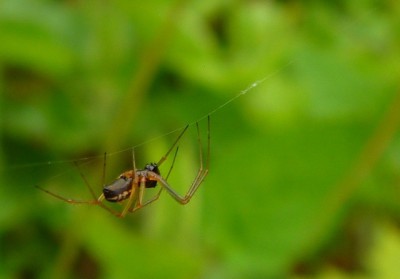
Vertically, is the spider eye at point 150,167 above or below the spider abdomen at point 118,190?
above

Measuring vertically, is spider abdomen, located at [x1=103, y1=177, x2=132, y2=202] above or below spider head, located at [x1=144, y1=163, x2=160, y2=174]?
below

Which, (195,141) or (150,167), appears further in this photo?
(195,141)

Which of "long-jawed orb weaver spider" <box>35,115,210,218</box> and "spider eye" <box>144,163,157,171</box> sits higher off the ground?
"spider eye" <box>144,163,157,171</box>

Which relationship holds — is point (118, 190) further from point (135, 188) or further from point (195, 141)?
point (195, 141)

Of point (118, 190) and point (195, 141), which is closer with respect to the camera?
point (118, 190)

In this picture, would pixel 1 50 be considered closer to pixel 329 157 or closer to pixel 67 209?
pixel 67 209

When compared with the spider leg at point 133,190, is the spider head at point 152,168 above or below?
above

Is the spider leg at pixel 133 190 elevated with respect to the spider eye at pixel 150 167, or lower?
lower

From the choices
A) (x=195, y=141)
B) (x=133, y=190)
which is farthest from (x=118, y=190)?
(x=195, y=141)

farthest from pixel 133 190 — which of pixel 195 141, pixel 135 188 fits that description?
pixel 195 141

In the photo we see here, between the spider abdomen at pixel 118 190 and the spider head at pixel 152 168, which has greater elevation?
the spider head at pixel 152 168
